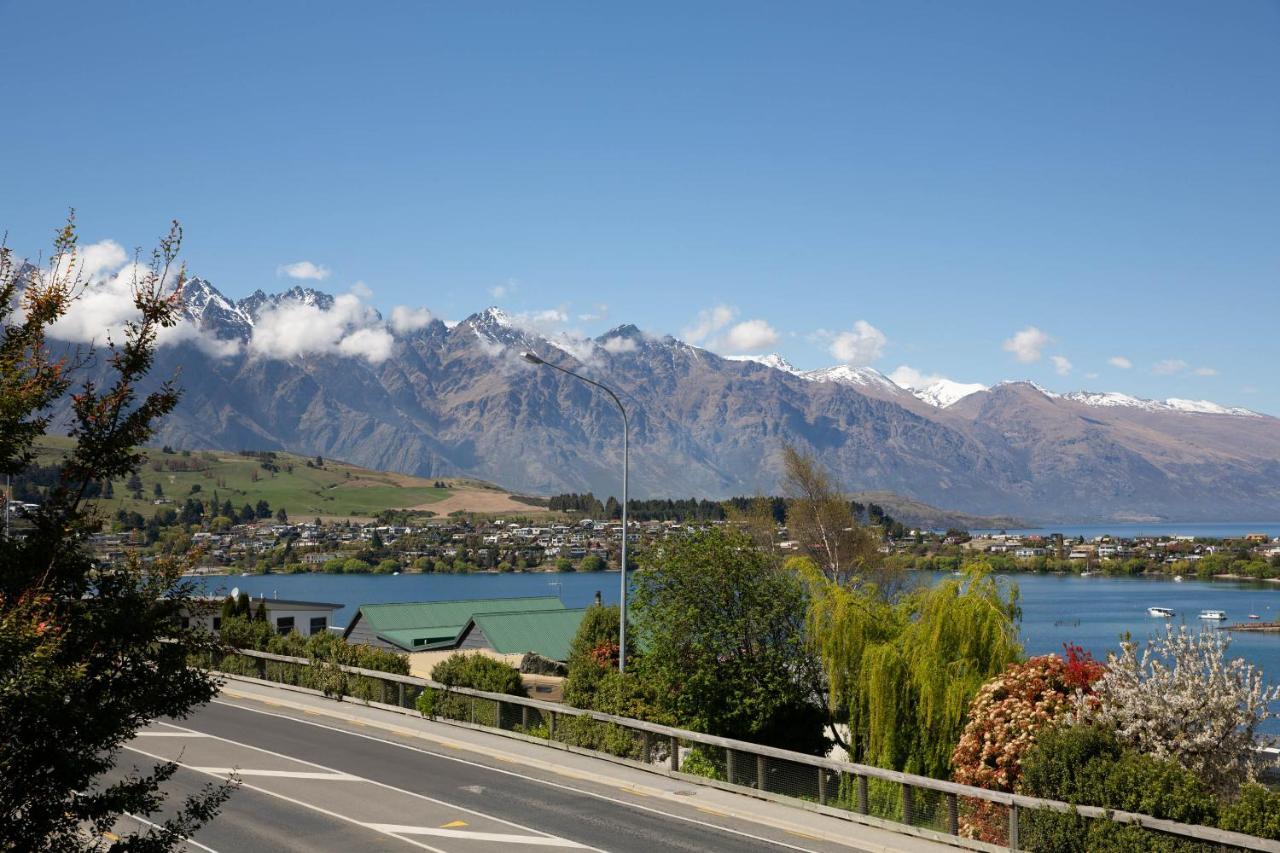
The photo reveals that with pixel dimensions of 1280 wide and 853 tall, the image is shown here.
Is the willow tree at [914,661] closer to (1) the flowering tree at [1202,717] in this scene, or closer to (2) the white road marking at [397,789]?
(1) the flowering tree at [1202,717]

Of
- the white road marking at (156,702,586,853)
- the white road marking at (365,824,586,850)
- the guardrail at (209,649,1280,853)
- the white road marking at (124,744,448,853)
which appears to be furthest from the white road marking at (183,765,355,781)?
the white road marking at (365,824,586,850)

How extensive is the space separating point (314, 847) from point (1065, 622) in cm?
11734

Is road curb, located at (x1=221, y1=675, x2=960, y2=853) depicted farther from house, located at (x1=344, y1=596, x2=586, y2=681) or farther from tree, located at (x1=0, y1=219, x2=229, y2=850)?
house, located at (x1=344, y1=596, x2=586, y2=681)

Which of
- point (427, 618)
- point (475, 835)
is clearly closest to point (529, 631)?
point (427, 618)

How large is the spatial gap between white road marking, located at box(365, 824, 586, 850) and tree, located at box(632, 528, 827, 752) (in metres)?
7.82

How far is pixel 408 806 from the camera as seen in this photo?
71.6ft

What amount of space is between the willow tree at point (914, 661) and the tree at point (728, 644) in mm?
806

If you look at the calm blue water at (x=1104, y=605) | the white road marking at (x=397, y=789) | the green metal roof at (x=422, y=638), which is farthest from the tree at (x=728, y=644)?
the calm blue water at (x=1104, y=605)

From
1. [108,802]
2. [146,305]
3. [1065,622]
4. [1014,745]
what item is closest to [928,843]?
[1014,745]

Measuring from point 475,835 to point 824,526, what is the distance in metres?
45.9

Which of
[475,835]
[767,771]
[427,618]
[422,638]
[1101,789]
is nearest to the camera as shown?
[1101,789]

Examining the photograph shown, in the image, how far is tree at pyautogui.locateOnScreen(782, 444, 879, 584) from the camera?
208ft

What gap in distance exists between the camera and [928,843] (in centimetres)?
1934

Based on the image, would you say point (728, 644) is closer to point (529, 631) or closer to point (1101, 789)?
point (1101, 789)
